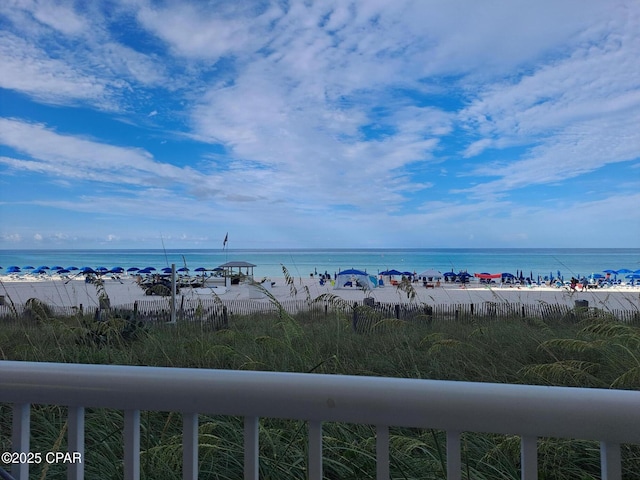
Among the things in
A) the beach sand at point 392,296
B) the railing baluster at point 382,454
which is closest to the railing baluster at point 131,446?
the railing baluster at point 382,454

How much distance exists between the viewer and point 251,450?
891 millimetres

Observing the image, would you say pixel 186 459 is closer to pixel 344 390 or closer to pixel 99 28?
pixel 344 390

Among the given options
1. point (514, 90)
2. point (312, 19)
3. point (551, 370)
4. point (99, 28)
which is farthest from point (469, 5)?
point (514, 90)

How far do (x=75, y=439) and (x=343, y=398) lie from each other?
66cm

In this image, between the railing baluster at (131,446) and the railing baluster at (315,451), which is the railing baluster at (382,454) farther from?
the railing baluster at (131,446)

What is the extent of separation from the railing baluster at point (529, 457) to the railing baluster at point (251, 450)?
1.79 ft

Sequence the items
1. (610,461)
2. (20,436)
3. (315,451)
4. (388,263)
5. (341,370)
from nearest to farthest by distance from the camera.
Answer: (610,461), (315,451), (20,436), (341,370), (388,263)

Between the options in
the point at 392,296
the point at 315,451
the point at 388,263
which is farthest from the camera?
the point at 388,263

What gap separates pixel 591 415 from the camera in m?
0.74

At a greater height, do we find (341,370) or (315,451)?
(315,451)

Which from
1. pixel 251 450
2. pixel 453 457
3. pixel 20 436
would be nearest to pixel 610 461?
pixel 453 457

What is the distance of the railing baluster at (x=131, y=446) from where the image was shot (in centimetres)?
94

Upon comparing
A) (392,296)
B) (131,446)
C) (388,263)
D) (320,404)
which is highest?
(320,404)

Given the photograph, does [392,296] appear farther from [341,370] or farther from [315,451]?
[315,451]
